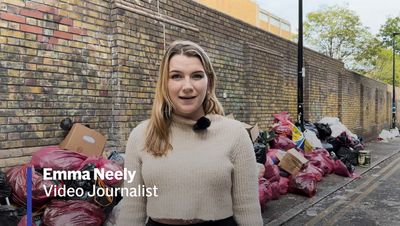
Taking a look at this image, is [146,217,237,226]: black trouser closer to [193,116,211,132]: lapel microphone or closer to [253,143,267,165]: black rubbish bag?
[193,116,211,132]: lapel microphone

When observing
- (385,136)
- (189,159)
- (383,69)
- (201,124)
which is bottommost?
(385,136)

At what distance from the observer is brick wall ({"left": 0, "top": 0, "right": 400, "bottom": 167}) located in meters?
4.46

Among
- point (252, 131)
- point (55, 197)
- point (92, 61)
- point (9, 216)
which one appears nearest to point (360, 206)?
point (252, 131)

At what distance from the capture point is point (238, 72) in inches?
366

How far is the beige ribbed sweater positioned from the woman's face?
0.08 m

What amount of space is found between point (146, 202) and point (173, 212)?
0.63 feet

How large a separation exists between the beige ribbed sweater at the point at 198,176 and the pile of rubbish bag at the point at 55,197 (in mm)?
2133

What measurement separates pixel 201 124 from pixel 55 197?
2.66 m

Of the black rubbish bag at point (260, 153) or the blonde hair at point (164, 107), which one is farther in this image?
the black rubbish bag at point (260, 153)

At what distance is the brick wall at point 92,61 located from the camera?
4.46 meters

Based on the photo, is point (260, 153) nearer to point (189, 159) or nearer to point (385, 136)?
point (189, 159)

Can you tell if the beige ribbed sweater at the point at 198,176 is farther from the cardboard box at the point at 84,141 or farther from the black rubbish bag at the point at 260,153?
the black rubbish bag at the point at 260,153

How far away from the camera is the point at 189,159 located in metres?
1.85

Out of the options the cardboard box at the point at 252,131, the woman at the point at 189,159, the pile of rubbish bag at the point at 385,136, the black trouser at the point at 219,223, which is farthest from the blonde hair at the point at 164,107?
the pile of rubbish bag at the point at 385,136
